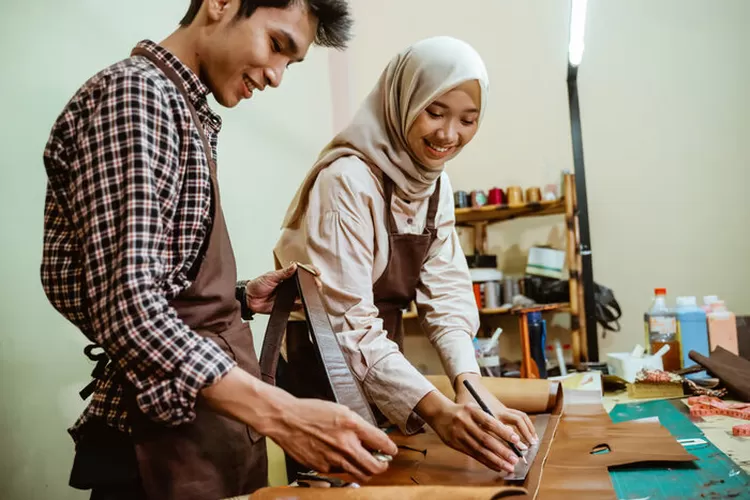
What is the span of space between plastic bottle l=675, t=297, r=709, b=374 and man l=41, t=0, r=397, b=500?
1842 mm

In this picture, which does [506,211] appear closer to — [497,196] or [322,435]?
[497,196]

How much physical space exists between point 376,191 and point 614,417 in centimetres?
92

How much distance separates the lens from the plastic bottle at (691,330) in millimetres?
2197

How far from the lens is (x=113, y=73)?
74 centimetres

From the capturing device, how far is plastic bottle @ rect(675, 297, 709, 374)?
2.20 meters

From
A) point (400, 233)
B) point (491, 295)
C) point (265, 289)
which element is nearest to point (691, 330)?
point (491, 295)

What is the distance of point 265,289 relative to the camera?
112 centimetres

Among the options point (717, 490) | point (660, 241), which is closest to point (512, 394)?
point (717, 490)

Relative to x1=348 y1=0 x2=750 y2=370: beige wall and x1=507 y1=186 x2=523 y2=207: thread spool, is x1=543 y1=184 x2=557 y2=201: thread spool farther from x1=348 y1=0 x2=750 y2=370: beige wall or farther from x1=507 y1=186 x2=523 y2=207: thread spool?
x1=348 y1=0 x2=750 y2=370: beige wall

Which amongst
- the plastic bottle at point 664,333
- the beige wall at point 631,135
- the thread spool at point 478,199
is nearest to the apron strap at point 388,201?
the plastic bottle at point 664,333

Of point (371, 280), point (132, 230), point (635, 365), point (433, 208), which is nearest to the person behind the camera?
point (132, 230)

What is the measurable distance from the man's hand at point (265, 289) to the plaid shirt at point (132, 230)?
0.95ft

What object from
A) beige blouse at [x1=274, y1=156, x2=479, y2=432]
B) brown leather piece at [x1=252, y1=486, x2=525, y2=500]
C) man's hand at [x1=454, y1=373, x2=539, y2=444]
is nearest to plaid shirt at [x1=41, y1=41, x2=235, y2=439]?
brown leather piece at [x1=252, y1=486, x2=525, y2=500]

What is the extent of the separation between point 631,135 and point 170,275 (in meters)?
3.16
